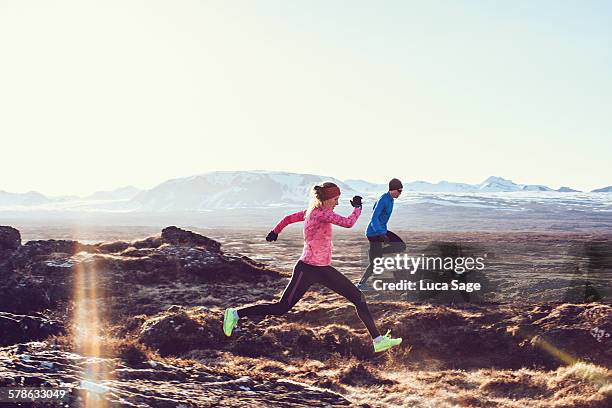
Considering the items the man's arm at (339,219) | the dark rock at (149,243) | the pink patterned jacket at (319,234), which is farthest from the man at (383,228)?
the dark rock at (149,243)

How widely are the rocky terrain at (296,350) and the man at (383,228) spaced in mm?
1872

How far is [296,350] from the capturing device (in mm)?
11031

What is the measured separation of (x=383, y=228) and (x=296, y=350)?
323 centimetres

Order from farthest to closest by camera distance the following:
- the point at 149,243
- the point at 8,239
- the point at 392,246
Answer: the point at 149,243
the point at 8,239
the point at 392,246

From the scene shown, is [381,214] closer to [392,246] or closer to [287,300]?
[392,246]

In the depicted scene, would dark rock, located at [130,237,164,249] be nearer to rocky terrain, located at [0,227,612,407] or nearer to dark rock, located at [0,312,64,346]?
rocky terrain, located at [0,227,612,407]

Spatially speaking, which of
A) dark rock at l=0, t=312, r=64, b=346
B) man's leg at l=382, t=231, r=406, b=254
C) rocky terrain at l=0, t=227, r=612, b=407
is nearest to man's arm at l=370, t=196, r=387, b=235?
man's leg at l=382, t=231, r=406, b=254

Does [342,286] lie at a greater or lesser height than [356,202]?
lesser

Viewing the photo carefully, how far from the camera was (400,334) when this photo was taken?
37.3ft

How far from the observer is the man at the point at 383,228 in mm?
10719

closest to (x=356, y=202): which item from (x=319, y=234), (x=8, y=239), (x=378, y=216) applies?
(x=319, y=234)

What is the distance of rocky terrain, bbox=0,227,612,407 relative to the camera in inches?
279

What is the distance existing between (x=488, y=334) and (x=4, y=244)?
20.3 metres

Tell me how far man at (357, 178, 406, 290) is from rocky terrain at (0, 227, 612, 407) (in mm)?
1872
